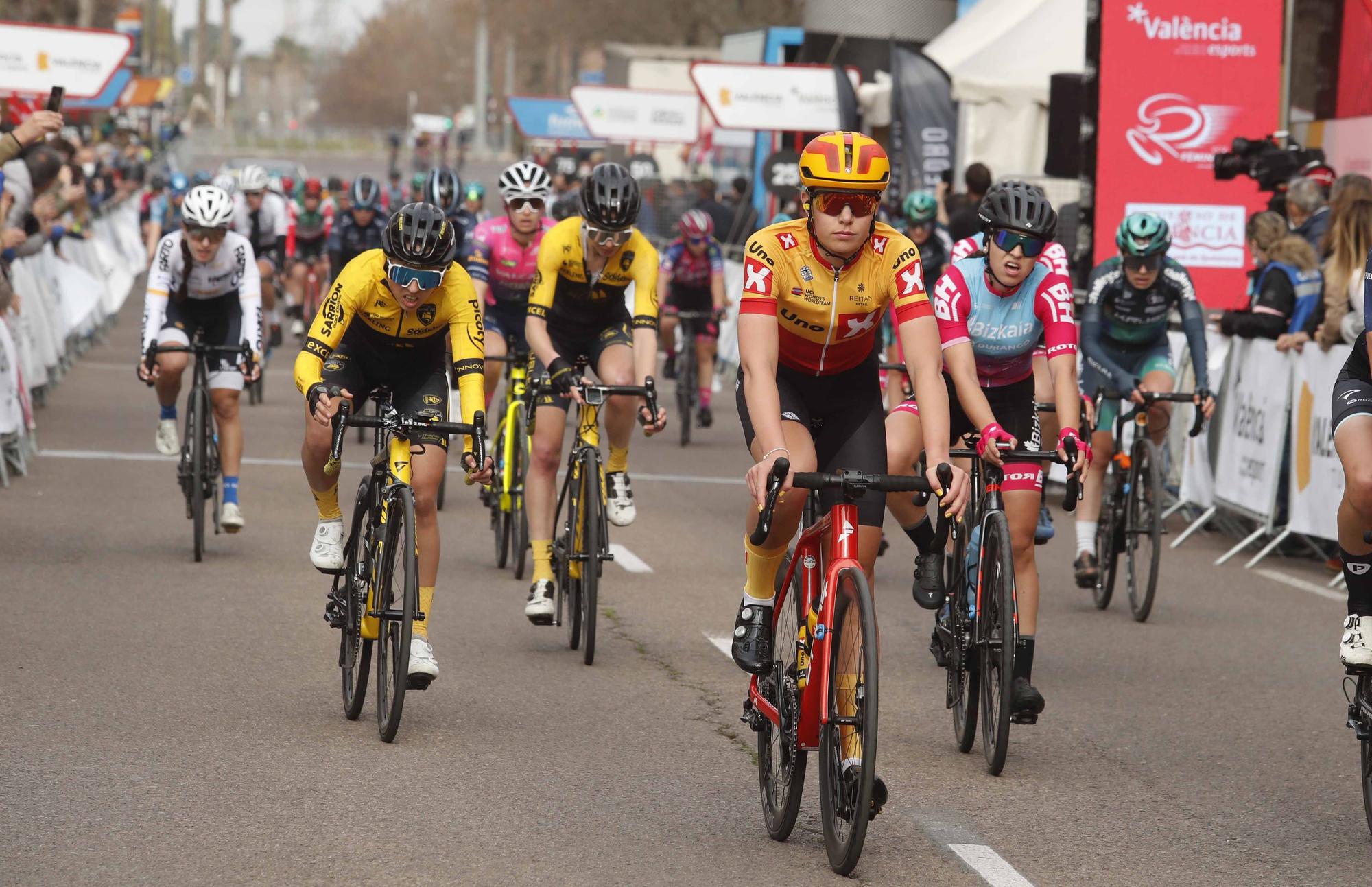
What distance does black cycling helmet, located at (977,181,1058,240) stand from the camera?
25.8ft

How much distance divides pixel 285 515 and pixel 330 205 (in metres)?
16.4

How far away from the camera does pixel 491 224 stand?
38.7 feet

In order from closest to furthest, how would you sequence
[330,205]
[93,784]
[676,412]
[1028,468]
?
[93,784] < [1028,468] < [676,412] < [330,205]

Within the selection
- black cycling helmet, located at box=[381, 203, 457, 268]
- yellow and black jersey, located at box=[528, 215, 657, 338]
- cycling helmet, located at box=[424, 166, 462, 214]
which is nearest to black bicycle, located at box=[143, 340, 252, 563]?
yellow and black jersey, located at box=[528, 215, 657, 338]

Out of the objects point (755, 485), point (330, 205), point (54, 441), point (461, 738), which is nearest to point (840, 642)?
point (755, 485)

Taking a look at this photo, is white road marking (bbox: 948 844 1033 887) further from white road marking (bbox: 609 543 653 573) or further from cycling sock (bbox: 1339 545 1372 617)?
white road marking (bbox: 609 543 653 573)

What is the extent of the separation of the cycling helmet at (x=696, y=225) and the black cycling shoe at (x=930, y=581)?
1103 cm

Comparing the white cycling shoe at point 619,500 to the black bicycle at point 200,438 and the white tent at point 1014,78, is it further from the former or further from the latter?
the white tent at point 1014,78

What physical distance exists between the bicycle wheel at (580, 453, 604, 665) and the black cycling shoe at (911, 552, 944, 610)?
152 centimetres

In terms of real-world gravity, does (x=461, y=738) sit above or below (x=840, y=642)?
below

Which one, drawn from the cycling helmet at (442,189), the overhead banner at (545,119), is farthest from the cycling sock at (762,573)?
the overhead banner at (545,119)

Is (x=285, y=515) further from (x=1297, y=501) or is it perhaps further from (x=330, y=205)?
(x=330, y=205)

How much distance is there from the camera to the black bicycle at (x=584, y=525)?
8859 mm

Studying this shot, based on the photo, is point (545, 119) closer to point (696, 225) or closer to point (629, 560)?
point (696, 225)
